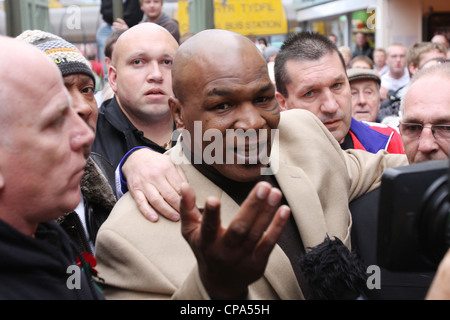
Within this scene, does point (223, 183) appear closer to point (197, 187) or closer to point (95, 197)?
point (197, 187)

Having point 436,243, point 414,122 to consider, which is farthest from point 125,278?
point 414,122

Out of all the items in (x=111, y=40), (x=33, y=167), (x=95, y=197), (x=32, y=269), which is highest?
(x=111, y=40)

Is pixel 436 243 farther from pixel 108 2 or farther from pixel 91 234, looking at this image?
pixel 108 2

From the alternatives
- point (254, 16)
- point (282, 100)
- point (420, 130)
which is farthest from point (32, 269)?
point (254, 16)

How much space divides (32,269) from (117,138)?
2.34 metres

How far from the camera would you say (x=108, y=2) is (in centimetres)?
623

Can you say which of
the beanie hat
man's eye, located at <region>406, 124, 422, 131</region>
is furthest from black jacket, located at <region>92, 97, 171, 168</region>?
man's eye, located at <region>406, 124, 422, 131</region>

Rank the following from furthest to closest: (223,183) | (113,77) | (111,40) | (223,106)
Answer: (111,40), (113,77), (223,183), (223,106)

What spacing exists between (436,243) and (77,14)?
18.2 ft

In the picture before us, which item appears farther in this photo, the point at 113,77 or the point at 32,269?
the point at 113,77

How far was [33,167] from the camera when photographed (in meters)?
1.40

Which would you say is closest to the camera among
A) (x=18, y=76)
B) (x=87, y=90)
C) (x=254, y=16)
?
(x=18, y=76)

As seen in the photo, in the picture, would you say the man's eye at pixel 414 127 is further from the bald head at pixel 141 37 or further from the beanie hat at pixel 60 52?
the bald head at pixel 141 37

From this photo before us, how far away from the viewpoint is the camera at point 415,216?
1183 mm
